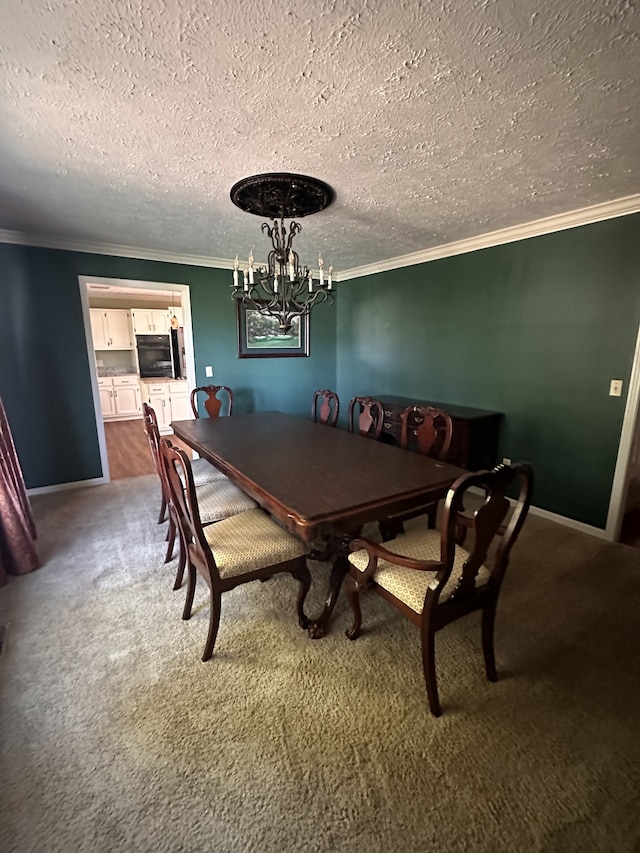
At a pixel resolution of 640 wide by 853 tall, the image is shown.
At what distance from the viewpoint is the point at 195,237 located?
11.0 ft

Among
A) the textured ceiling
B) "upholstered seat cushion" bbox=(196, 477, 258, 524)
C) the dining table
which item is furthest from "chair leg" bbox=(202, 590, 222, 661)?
the textured ceiling

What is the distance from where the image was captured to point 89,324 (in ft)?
12.2

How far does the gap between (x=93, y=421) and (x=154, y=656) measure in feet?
9.42

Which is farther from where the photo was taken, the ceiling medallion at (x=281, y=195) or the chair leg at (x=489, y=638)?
the ceiling medallion at (x=281, y=195)

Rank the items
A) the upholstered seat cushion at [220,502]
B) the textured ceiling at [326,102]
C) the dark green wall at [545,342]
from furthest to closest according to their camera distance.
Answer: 1. the dark green wall at [545,342]
2. the upholstered seat cushion at [220,502]
3. the textured ceiling at [326,102]

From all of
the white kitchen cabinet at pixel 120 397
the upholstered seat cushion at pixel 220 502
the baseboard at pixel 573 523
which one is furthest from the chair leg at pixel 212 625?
the white kitchen cabinet at pixel 120 397

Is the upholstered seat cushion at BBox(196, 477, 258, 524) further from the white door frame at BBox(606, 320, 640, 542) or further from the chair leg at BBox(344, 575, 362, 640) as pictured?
the white door frame at BBox(606, 320, 640, 542)

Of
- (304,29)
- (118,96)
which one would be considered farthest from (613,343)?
(118,96)

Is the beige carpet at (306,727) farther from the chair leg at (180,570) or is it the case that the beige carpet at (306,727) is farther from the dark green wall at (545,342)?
the dark green wall at (545,342)

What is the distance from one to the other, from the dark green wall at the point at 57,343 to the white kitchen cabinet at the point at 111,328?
3.72 m

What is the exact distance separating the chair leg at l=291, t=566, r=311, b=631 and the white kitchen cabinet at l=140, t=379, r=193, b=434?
16.8 feet

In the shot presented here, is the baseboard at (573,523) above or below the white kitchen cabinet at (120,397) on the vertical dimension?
below

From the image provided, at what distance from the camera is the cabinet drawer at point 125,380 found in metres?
6.88

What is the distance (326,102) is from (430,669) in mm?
2237
